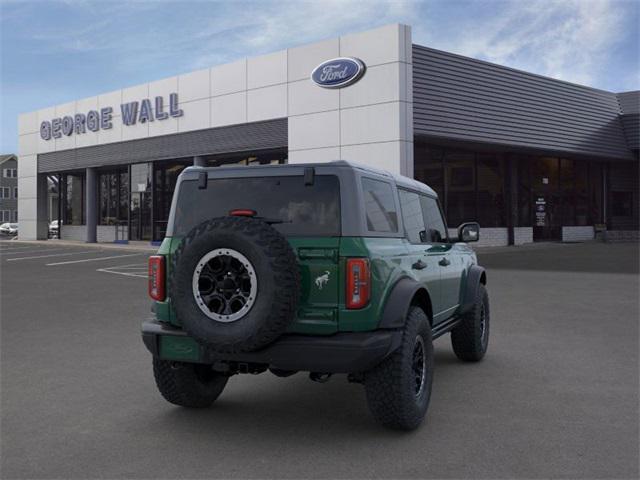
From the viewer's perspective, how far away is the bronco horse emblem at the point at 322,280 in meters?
4.13

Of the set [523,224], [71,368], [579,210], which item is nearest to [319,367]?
[71,368]

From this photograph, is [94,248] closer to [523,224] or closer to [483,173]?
[483,173]

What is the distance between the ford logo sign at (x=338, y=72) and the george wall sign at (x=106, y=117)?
8.19m

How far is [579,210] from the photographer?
3316cm

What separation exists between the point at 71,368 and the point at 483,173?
944 inches

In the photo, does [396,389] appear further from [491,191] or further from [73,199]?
[73,199]

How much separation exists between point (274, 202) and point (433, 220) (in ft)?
7.37

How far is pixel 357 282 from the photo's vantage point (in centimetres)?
408

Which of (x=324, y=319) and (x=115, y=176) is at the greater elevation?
(x=115, y=176)

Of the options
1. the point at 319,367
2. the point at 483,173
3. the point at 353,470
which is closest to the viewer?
the point at 353,470

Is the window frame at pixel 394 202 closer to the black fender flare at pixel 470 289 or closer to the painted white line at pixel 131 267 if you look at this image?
the black fender flare at pixel 470 289

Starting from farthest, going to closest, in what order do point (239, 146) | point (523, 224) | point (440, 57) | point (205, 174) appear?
point (523, 224) → point (239, 146) → point (440, 57) → point (205, 174)

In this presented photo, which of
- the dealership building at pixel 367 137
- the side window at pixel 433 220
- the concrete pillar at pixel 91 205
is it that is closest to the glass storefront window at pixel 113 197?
the dealership building at pixel 367 137

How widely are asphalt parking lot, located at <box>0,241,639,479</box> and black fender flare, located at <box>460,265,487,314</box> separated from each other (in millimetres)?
613
